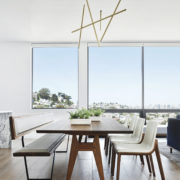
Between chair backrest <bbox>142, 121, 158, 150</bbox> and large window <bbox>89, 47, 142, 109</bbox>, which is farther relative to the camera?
large window <bbox>89, 47, 142, 109</bbox>

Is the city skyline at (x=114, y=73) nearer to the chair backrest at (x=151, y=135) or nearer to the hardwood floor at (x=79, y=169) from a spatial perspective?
the hardwood floor at (x=79, y=169)

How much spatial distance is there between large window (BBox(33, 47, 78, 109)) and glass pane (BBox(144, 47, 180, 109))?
2.09 m

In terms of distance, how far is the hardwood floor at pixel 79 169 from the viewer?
3170 millimetres

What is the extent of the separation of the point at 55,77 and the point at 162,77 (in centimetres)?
312

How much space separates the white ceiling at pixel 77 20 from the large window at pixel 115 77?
22.8 inches

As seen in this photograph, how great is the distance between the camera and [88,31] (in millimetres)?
6262

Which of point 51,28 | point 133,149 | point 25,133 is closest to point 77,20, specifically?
point 51,28

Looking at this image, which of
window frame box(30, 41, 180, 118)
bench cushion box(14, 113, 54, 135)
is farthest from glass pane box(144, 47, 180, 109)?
bench cushion box(14, 113, 54, 135)

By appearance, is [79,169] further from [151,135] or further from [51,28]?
[51,28]

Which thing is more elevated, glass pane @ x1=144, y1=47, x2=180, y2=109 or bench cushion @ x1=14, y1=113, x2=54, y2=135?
glass pane @ x1=144, y1=47, x2=180, y2=109

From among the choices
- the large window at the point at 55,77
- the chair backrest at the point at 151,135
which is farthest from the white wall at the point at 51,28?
the chair backrest at the point at 151,135

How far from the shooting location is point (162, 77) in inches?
290

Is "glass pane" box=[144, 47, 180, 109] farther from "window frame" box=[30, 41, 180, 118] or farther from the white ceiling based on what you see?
the white ceiling

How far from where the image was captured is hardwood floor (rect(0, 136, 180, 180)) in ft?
10.4
